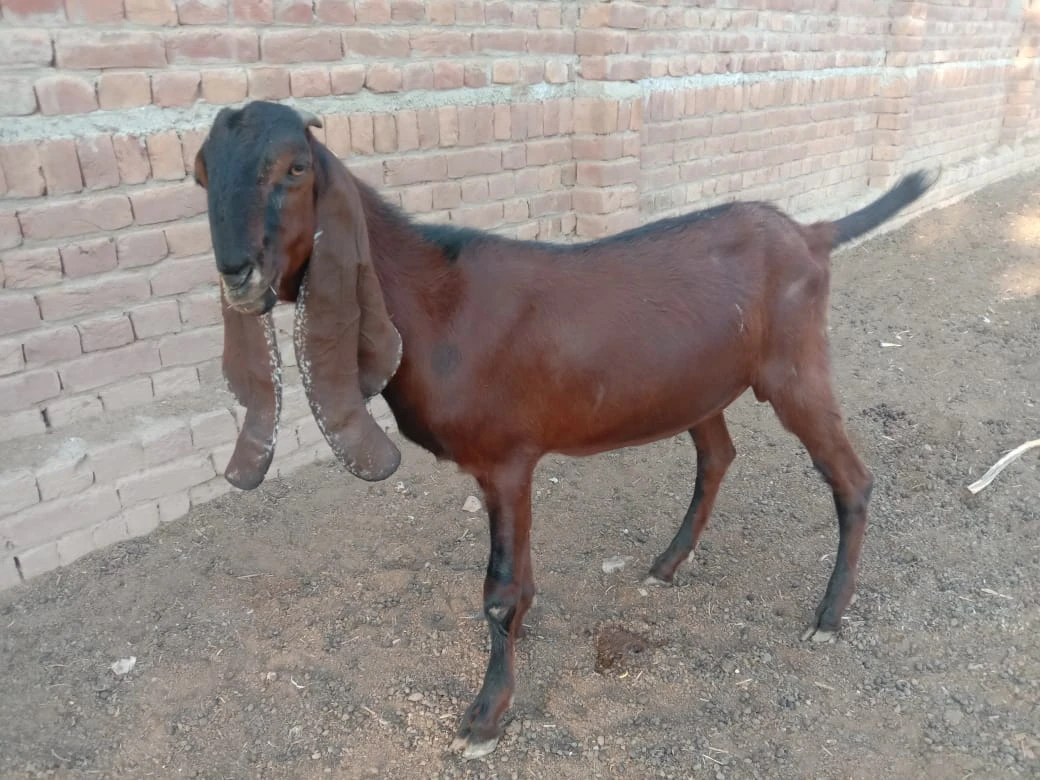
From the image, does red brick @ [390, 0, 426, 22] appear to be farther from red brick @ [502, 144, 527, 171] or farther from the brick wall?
red brick @ [502, 144, 527, 171]

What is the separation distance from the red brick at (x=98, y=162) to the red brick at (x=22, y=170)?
0.15 metres

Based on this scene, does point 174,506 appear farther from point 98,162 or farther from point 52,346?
point 98,162

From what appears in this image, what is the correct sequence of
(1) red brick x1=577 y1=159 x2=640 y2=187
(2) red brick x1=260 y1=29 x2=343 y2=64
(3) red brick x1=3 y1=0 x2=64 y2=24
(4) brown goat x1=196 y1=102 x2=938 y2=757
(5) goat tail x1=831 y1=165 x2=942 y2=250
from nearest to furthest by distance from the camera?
(4) brown goat x1=196 y1=102 x2=938 y2=757, (3) red brick x1=3 y1=0 x2=64 y2=24, (5) goat tail x1=831 y1=165 x2=942 y2=250, (2) red brick x1=260 y1=29 x2=343 y2=64, (1) red brick x1=577 y1=159 x2=640 y2=187

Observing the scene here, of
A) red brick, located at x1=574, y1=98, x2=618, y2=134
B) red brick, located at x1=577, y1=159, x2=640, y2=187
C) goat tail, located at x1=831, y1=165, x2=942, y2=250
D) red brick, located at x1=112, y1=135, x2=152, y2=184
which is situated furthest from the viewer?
red brick, located at x1=577, y1=159, x2=640, y2=187

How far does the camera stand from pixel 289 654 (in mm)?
2951

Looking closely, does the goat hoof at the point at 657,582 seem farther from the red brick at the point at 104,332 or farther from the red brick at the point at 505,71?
the red brick at the point at 505,71

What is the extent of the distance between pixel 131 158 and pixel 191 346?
846 mm

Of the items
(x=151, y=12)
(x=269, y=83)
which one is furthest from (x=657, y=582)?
(x=151, y=12)

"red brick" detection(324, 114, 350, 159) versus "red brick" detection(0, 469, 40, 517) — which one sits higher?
"red brick" detection(324, 114, 350, 159)

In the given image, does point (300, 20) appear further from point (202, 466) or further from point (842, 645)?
point (842, 645)

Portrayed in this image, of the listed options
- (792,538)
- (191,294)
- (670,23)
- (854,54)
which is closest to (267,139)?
(191,294)

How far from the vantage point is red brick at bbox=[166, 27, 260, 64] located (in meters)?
3.25

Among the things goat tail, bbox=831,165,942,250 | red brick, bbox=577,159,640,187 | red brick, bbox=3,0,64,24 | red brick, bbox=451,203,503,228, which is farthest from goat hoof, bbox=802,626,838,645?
red brick, bbox=3,0,64,24

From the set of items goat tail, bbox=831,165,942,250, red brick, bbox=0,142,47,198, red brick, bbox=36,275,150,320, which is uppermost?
red brick, bbox=0,142,47,198
